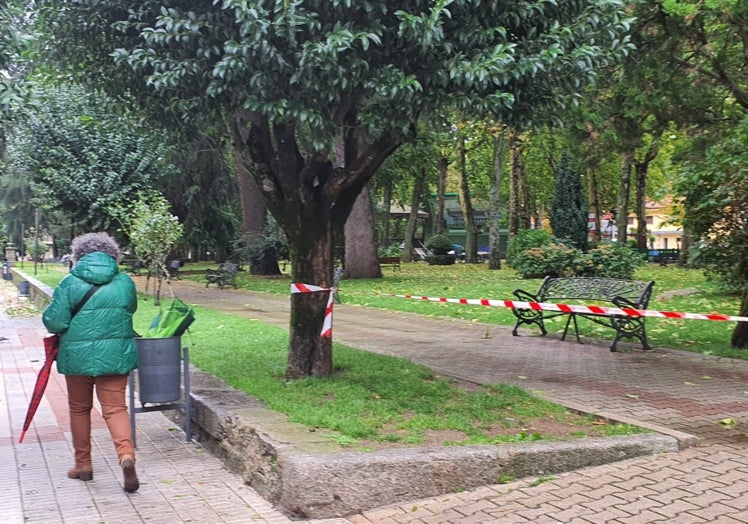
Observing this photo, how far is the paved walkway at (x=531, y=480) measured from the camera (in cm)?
434

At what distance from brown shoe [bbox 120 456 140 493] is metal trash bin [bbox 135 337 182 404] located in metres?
1.04

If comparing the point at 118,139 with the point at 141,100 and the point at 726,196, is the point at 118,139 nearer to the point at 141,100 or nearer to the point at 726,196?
the point at 141,100

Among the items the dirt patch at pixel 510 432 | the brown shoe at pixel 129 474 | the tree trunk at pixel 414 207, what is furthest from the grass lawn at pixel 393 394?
the tree trunk at pixel 414 207

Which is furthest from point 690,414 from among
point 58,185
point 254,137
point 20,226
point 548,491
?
point 20,226

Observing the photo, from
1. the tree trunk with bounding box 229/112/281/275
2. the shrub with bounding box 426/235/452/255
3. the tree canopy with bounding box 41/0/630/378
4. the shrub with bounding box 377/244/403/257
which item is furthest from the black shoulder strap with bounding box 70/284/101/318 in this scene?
the shrub with bounding box 377/244/403/257

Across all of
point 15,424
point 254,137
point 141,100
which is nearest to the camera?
point 15,424

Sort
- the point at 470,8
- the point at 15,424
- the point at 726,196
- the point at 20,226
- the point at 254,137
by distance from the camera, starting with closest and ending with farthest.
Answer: the point at 470,8, the point at 15,424, the point at 254,137, the point at 726,196, the point at 20,226

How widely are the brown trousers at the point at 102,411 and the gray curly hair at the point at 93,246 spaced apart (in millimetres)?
888

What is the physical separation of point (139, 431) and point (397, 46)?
4.19 metres

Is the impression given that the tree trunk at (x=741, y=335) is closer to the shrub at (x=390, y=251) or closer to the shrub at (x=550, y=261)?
the shrub at (x=550, y=261)

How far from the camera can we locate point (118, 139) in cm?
1981

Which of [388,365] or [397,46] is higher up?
[397,46]

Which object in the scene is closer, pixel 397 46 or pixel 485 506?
pixel 485 506

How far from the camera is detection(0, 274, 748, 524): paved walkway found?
14.2 ft
